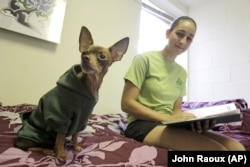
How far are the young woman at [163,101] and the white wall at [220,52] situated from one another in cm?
112

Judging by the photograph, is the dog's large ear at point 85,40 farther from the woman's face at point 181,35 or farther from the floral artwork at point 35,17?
the floral artwork at point 35,17

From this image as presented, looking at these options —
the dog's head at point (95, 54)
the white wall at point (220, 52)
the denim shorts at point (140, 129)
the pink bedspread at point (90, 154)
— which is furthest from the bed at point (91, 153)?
the white wall at point (220, 52)

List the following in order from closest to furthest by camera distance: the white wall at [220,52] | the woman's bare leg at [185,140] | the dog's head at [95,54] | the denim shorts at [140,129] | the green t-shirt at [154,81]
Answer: the dog's head at [95,54], the woman's bare leg at [185,140], the denim shorts at [140,129], the green t-shirt at [154,81], the white wall at [220,52]

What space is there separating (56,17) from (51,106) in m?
1.03

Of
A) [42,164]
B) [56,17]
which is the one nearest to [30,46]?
[56,17]

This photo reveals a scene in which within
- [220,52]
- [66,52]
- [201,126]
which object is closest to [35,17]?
[66,52]

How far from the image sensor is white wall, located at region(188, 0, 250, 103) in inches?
84.4

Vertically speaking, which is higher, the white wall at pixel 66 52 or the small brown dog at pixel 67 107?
the white wall at pixel 66 52

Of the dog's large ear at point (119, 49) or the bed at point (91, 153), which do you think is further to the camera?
the dog's large ear at point (119, 49)

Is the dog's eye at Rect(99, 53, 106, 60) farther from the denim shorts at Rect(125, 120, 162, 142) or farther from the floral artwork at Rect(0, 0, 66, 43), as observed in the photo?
the floral artwork at Rect(0, 0, 66, 43)

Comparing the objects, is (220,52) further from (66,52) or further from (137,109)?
(137,109)

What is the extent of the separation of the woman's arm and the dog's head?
251 millimetres

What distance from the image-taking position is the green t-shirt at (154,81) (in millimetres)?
1085

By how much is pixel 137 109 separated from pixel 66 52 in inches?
34.9
